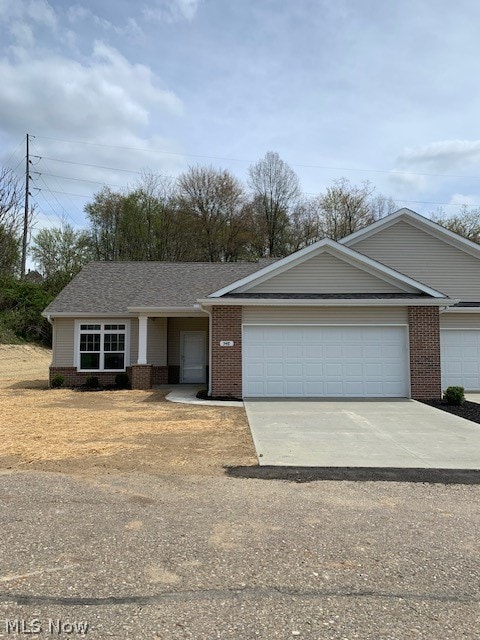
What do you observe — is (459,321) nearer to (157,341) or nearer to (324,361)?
(324,361)

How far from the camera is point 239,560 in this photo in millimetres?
3709

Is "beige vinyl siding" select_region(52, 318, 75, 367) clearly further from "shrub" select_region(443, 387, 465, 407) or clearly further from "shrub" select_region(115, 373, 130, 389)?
A: "shrub" select_region(443, 387, 465, 407)

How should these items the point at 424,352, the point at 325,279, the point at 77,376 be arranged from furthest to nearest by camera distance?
the point at 77,376
the point at 325,279
the point at 424,352

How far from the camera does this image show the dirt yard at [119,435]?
21.9 ft

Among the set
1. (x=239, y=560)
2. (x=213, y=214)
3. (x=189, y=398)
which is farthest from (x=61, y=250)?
(x=239, y=560)

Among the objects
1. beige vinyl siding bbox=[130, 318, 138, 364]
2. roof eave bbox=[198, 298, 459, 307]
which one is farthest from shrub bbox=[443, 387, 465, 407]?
beige vinyl siding bbox=[130, 318, 138, 364]

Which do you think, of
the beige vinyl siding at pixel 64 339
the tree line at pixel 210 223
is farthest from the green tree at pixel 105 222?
the beige vinyl siding at pixel 64 339

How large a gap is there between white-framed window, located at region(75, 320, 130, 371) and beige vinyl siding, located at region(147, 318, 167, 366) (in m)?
0.86

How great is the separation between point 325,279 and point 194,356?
6.93 metres

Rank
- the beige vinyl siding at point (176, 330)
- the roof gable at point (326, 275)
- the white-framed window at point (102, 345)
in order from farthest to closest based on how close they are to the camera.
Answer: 1. the beige vinyl siding at point (176, 330)
2. the white-framed window at point (102, 345)
3. the roof gable at point (326, 275)

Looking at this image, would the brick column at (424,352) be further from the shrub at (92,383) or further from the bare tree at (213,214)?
the bare tree at (213,214)

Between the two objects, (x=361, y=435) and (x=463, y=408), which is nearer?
(x=361, y=435)

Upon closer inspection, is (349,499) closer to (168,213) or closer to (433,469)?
(433,469)

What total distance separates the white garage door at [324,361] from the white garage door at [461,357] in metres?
2.54
